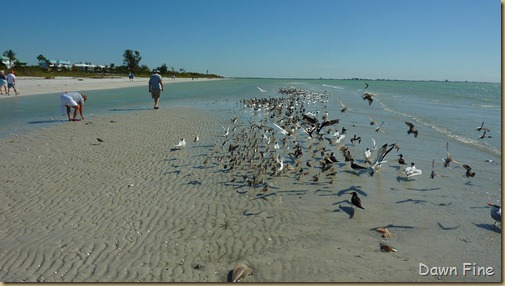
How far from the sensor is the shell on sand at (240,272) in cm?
422

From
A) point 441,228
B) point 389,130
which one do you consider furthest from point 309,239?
point 389,130

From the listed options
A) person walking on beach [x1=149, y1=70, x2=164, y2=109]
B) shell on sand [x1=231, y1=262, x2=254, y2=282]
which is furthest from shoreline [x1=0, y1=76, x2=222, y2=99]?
shell on sand [x1=231, y1=262, x2=254, y2=282]

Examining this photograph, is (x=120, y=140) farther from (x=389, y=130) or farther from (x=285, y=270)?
(x=389, y=130)

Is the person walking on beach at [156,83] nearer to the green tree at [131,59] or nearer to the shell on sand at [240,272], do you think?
Answer: the shell on sand at [240,272]

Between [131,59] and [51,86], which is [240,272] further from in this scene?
[131,59]

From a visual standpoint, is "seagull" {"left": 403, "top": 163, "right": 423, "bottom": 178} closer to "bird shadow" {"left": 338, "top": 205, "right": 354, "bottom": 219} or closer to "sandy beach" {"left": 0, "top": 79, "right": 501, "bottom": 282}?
"sandy beach" {"left": 0, "top": 79, "right": 501, "bottom": 282}

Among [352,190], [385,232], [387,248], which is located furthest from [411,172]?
[387,248]

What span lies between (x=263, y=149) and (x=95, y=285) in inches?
288

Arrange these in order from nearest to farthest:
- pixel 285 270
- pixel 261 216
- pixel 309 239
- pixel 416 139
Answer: pixel 285 270
pixel 309 239
pixel 261 216
pixel 416 139


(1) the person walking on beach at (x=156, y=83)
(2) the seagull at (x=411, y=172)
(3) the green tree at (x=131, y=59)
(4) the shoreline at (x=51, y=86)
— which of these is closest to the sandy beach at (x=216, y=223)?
(2) the seagull at (x=411, y=172)

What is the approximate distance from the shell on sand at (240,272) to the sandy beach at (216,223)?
0.12 metres

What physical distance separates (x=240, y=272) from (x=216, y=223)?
1561mm

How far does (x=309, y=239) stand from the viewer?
5254 millimetres

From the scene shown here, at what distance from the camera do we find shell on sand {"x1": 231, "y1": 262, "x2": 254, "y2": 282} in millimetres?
4219
